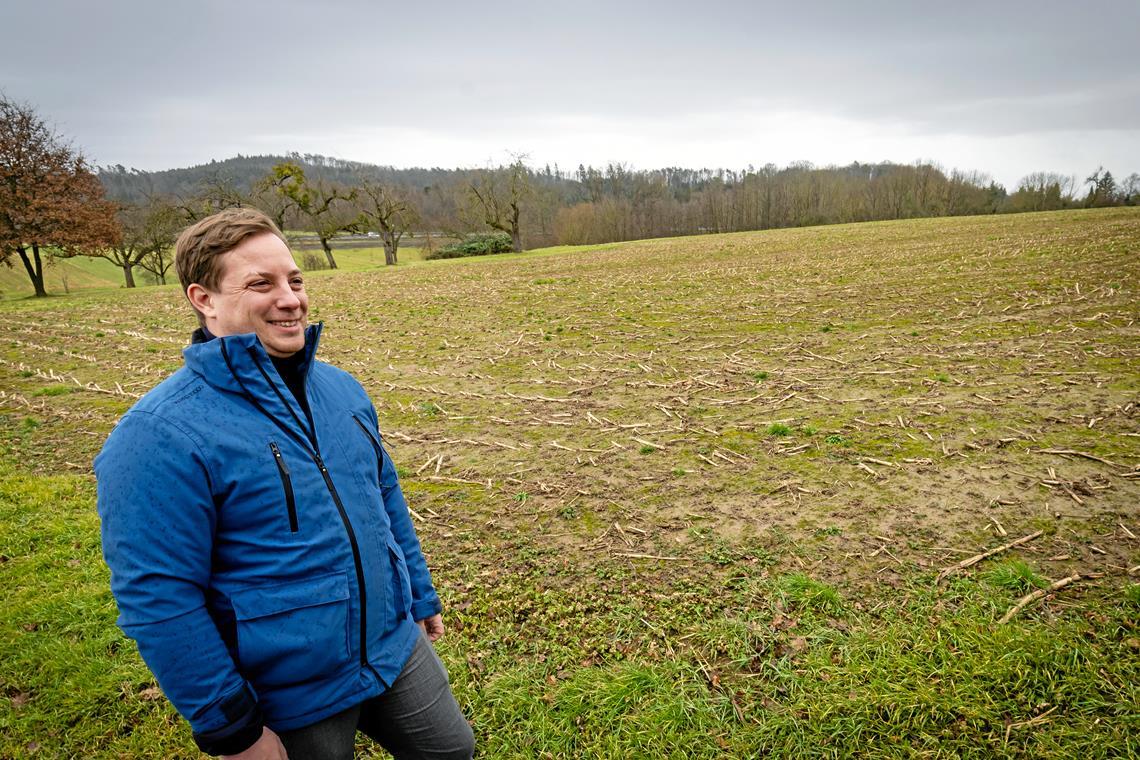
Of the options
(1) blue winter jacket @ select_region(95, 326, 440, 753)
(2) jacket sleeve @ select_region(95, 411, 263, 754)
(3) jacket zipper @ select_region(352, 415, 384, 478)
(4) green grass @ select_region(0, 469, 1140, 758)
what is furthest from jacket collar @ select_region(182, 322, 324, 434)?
(4) green grass @ select_region(0, 469, 1140, 758)

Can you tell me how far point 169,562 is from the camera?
173 centimetres

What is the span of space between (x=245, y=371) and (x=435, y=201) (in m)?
97.1

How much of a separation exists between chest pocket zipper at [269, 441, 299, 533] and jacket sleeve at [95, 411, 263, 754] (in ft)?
0.72

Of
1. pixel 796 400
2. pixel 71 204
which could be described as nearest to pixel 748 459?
pixel 796 400

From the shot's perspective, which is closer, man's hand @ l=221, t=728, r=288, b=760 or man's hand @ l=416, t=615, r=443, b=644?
man's hand @ l=221, t=728, r=288, b=760

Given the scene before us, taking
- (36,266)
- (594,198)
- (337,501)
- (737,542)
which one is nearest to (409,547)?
(337,501)

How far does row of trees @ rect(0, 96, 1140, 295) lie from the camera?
31.3 m

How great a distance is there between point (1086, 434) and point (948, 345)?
13.6 ft

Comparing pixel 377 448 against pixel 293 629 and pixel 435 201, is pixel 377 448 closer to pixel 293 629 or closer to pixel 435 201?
pixel 293 629

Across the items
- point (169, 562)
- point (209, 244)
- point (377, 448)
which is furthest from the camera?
point (377, 448)

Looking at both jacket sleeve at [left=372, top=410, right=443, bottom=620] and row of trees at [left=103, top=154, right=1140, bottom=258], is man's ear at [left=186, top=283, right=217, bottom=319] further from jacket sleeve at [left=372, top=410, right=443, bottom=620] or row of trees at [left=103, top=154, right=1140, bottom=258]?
row of trees at [left=103, top=154, right=1140, bottom=258]

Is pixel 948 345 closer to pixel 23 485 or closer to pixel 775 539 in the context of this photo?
pixel 775 539

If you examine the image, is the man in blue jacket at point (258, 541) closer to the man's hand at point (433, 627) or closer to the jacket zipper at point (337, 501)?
the jacket zipper at point (337, 501)

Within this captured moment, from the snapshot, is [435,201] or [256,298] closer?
[256,298]
